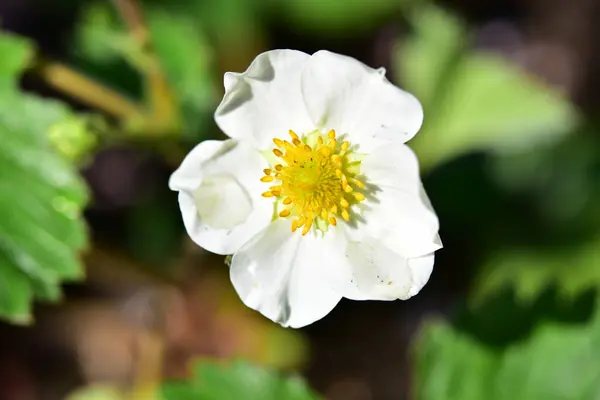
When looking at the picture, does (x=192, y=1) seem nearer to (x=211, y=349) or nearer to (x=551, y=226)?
(x=211, y=349)

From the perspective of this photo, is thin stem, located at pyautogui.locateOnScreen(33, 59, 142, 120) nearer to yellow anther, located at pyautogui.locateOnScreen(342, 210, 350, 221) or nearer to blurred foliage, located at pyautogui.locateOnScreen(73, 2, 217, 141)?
blurred foliage, located at pyautogui.locateOnScreen(73, 2, 217, 141)

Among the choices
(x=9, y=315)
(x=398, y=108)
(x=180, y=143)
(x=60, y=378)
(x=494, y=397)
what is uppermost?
(x=398, y=108)

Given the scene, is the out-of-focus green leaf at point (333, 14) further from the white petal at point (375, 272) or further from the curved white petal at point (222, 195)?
the white petal at point (375, 272)

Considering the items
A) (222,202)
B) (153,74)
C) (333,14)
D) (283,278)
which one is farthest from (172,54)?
(283,278)

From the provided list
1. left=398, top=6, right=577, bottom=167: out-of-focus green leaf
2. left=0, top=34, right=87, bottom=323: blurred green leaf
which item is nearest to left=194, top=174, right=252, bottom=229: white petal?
left=0, top=34, right=87, bottom=323: blurred green leaf

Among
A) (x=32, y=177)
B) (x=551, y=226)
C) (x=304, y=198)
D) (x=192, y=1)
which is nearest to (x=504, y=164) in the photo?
(x=551, y=226)

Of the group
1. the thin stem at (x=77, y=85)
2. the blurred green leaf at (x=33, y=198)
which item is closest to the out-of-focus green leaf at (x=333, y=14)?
the thin stem at (x=77, y=85)

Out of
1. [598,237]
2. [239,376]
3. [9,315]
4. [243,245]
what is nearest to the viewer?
[243,245]
